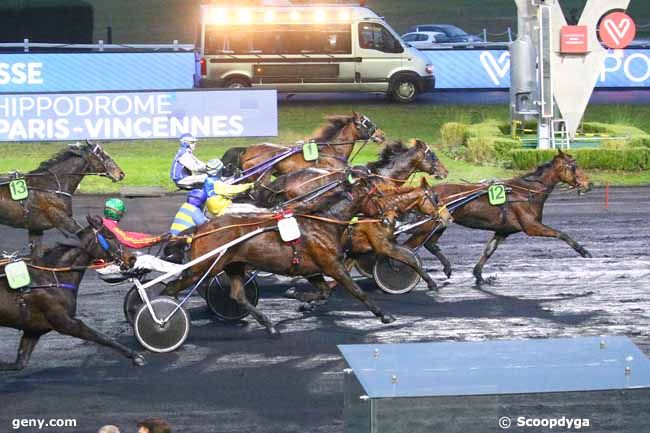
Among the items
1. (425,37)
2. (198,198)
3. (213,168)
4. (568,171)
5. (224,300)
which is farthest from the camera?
(425,37)

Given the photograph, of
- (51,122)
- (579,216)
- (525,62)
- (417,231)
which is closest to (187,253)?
(417,231)

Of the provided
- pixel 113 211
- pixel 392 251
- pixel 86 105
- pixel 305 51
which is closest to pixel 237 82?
pixel 305 51

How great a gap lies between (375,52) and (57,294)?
2006cm

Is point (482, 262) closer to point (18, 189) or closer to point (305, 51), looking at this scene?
point (18, 189)

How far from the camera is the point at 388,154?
15000mm

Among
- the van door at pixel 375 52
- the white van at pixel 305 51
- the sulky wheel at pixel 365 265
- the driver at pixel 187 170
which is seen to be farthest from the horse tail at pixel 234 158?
the van door at pixel 375 52

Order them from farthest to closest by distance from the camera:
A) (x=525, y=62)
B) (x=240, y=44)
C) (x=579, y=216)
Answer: (x=240, y=44)
(x=525, y=62)
(x=579, y=216)

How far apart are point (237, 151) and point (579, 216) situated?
19.3 ft

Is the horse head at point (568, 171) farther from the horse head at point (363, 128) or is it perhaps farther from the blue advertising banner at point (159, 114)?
the blue advertising banner at point (159, 114)

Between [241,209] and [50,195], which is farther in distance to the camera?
[50,195]

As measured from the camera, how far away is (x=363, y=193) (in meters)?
12.4

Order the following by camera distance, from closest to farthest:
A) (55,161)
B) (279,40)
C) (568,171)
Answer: (568,171) < (55,161) < (279,40)

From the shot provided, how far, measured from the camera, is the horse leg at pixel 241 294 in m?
11.7

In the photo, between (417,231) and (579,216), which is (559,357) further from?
(579,216)
